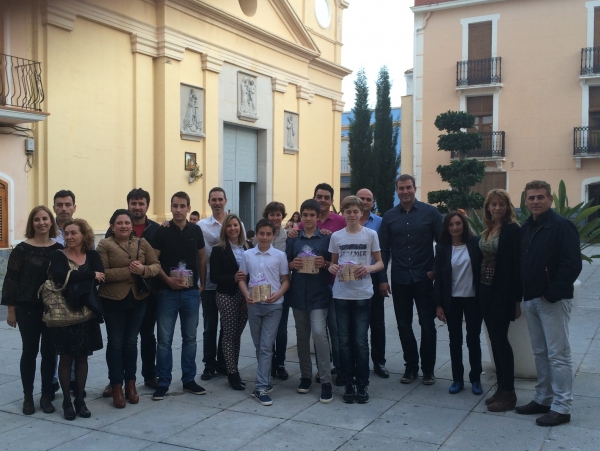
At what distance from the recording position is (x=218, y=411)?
5344 millimetres

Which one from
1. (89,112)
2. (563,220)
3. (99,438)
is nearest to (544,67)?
(89,112)

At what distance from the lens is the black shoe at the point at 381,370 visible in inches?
251

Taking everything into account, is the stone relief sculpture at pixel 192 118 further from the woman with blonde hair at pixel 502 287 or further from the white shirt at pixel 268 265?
the woman with blonde hair at pixel 502 287

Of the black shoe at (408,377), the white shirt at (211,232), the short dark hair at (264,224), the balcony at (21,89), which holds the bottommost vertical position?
the black shoe at (408,377)

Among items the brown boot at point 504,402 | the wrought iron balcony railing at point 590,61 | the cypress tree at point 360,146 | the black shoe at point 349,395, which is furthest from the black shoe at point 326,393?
the cypress tree at point 360,146

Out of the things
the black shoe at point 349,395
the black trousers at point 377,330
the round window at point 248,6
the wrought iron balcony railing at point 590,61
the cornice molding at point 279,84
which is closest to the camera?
the black shoe at point 349,395

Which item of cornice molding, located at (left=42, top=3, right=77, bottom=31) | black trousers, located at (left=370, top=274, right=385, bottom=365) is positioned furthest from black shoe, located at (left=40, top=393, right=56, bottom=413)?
cornice molding, located at (left=42, top=3, right=77, bottom=31)

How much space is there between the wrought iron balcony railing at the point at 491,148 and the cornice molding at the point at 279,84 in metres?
9.88

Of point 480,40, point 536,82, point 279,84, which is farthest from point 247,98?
point 536,82

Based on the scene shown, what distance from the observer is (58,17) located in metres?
12.7

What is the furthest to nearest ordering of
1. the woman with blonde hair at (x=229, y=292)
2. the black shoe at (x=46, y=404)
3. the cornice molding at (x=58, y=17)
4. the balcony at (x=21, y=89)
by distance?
the cornice molding at (x=58, y=17) → the balcony at (x=21, y=89) → the woman with blonde hair at (x=229, y=292) → the black shoe at (x=46, y=404)

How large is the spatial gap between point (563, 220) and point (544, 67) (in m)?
23.5

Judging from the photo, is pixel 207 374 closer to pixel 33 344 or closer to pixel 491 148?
pixel 33 344

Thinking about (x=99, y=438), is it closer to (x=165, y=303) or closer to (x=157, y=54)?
(x=165, y=303)
